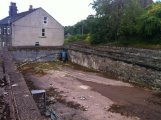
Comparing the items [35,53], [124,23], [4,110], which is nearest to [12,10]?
[35,53]

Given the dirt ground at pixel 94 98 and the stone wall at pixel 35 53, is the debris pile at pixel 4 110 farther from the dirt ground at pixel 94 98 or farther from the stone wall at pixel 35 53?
the stone wall at pixel 35 53

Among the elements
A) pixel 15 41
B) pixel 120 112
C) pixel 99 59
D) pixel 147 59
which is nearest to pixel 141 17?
pixel 99 59

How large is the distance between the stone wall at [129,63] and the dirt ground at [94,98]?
0.96 m

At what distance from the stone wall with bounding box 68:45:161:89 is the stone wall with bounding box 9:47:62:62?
17.2ft

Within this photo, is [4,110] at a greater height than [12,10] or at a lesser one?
lesser

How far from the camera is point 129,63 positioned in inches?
846

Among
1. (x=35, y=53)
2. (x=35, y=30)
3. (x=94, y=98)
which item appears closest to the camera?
(x=94, y=98)

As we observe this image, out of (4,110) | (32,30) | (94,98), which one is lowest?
(94,98)

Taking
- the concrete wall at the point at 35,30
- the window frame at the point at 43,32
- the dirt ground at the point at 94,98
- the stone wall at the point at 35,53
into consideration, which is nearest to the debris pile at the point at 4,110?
the dirt ground at the point at 94,98

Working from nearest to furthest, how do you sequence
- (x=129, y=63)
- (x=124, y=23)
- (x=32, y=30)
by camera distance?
(x=129, y=63)
(x=124, y=23)
(x=32, y=30)

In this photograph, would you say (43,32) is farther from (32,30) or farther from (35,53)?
(35,53)

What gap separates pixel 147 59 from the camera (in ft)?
65.1

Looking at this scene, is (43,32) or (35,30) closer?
(35,30)

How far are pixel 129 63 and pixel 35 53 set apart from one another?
52.4 ft
